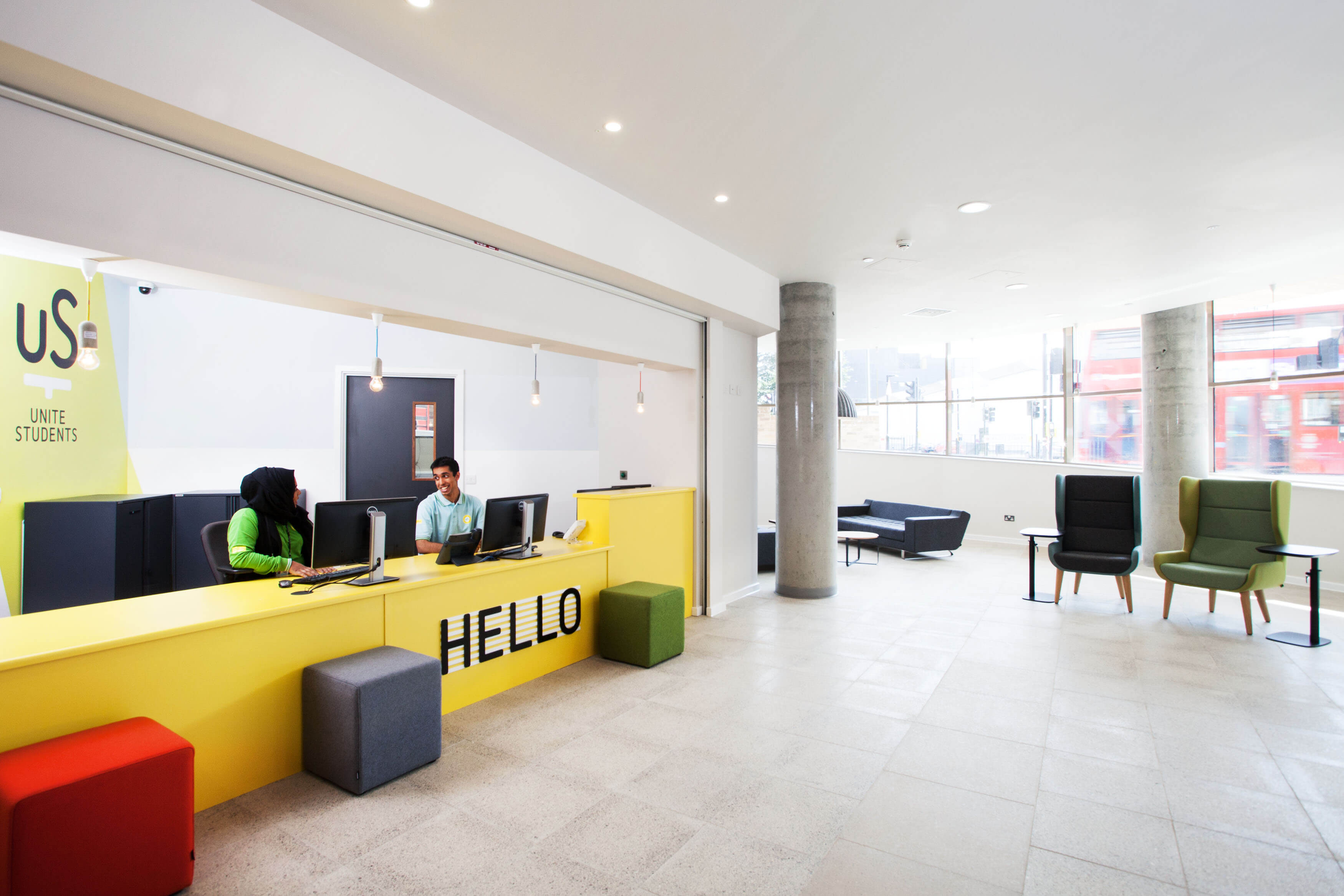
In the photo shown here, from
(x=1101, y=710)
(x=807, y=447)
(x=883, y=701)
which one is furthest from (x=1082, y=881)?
(x=807, y=447)

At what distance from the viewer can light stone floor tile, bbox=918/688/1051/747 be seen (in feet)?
11.6

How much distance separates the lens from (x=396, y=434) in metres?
7.24

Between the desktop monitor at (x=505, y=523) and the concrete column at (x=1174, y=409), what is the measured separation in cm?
854

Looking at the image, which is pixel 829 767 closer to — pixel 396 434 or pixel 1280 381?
pixel 396 434

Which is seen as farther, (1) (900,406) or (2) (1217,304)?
(1) (900,406)

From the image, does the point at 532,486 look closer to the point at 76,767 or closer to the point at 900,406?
the point at 76,767

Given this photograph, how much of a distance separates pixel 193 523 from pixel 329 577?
359cm

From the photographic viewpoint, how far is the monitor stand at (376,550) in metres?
3.55

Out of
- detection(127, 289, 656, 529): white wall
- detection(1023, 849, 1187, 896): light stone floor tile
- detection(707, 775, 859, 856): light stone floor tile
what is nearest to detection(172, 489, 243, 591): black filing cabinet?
detection(127, 289, 656, 529): white wall

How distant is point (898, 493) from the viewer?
1175 centimetres

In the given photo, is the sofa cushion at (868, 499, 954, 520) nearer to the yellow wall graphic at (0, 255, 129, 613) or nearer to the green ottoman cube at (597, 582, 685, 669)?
the green ottoman cube at (597, 582, 685, 669)

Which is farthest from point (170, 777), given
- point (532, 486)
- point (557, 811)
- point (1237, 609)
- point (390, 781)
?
point (1237, 609)

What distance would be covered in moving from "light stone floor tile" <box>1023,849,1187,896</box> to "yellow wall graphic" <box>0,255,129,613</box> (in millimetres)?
6648

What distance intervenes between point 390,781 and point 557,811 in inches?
35.1
